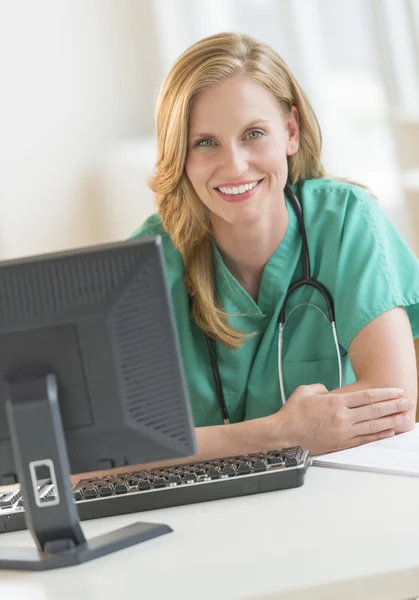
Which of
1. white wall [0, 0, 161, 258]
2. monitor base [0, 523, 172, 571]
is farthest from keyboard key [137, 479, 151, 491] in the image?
white wall [0, 0, 161, 258]

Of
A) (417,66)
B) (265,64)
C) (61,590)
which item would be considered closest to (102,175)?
(417,66)

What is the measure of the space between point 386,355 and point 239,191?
15.7 inches

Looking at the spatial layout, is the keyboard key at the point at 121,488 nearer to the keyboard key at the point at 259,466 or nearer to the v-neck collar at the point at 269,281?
the keyboard key at the point at 259,466

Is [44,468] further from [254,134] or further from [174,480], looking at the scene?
[254,134]

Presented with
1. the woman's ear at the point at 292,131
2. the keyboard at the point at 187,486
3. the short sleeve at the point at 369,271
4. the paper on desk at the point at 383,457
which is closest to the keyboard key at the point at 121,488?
the keyboard at the point at 187,486

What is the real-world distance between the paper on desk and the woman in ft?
0.82

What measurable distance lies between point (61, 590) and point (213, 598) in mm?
177

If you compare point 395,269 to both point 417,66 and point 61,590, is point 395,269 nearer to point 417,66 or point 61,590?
point 61,590

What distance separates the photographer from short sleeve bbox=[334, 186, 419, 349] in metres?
1.72

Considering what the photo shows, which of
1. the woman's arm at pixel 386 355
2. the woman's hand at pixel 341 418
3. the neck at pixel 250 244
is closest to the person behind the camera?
the woman's hand at pixel 341 418

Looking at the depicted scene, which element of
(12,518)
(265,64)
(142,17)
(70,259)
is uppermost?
(142,17)

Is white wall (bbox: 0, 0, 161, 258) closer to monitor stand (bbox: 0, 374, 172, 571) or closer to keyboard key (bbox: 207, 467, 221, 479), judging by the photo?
keyboard key (bbox: 207, 467, 221, 479)

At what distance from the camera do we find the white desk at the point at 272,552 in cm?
94

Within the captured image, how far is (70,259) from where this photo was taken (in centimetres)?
113
